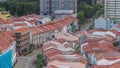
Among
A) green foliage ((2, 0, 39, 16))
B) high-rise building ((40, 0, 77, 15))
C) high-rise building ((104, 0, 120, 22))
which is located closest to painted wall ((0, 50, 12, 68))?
high-rise building ((104, 0, 120, 22))

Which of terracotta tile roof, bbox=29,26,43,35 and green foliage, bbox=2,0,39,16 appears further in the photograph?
green foliage, bbox=2,0,39,16

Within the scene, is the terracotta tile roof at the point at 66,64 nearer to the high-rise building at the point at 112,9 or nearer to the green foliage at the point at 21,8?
the high-rise building at the point at 112,9

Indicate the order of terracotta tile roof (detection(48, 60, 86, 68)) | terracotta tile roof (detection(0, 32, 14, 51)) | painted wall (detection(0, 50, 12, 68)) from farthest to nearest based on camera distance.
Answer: terracotta tile roof (detection(0, 32, 14, 51)), painted wall (detection(0, 50, 12, 68)), terracotta tile roof (detection(48, 60, 86, 68))

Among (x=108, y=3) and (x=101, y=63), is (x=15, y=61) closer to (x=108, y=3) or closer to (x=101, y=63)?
(x=101, y=63)

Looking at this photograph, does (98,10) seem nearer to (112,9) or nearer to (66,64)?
(112,9)

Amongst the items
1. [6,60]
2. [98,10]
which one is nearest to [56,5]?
[98,10]

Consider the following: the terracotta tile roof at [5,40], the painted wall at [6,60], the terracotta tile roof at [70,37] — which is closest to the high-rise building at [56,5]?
the terracotta tile roof at [70,37]

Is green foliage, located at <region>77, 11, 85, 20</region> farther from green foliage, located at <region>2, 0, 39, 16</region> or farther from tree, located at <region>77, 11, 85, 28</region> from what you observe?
green foliage, located at <region>2, 0, 39, 16</region>

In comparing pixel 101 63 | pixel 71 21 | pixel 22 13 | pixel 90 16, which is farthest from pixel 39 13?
pixel 101 63
